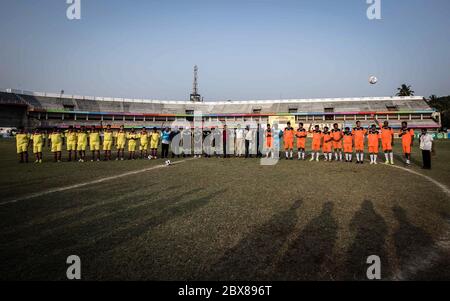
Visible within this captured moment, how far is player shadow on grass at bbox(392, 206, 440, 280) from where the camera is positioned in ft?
8.44

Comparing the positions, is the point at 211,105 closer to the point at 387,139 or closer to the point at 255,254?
the point at 387,139

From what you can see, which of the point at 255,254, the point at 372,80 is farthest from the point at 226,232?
the point at 372,80

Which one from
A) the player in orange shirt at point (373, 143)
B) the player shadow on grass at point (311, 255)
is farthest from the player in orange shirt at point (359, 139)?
the player shadow on grass at point (311, 255)

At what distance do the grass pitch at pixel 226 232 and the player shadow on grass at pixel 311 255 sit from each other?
0.04 ft

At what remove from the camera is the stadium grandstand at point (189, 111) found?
Result: 4616cm

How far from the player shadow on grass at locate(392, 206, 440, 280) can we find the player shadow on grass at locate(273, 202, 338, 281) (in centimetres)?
72

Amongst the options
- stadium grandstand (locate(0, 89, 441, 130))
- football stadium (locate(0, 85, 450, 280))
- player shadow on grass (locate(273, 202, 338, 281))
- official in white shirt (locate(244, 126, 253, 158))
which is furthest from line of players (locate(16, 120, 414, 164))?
stadium grandstand (locate(0, 89, 441, 130))

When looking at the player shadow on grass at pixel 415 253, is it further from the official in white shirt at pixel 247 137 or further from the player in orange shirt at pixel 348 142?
the official in white shirt at pixel 247 137

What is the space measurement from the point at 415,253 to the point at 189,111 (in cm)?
6103

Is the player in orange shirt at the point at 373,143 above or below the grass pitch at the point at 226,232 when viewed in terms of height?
above

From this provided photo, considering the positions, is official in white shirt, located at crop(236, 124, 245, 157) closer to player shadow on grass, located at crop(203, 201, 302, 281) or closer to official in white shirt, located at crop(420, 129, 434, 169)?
official in white shirt, located at crop(420, 129, 434, 169)

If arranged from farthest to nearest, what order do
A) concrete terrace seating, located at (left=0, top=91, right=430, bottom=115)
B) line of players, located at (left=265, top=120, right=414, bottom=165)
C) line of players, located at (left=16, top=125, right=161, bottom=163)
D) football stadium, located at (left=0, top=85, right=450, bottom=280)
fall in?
concrete terrace seating, located at (left=0, top=91, right=430, bottom=115), line of players, located at (left=16, top=125, right=161, bottom=163), line of players, located at (left=265, top=120, right=414, bottom=165), football stadium, located at (left=0, top=85, right=450, bottom=280)

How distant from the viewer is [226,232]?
364 centimetres
